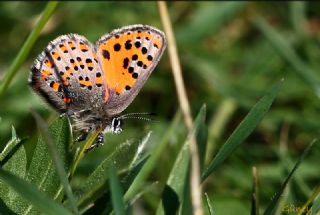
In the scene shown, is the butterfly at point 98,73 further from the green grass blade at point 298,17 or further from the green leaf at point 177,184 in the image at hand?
the green grass blade at point 298,17

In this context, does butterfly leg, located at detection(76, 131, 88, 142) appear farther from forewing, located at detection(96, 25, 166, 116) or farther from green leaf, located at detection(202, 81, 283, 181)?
green leaf, located at detection(202, 81, 283, 181)

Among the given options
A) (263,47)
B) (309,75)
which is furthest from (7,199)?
(263,47)

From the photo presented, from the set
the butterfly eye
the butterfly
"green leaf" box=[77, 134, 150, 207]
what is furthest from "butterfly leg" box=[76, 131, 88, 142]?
"green leaf" box=[77, 134, 150, 207]

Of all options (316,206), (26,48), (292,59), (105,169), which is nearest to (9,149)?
(105,169)

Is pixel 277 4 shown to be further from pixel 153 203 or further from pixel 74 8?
pixel 153 203

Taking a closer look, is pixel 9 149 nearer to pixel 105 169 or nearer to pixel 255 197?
pixel 105 169

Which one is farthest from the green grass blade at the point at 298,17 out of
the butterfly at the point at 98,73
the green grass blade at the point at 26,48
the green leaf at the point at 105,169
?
the green leaf at the point at 105,169
